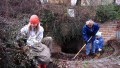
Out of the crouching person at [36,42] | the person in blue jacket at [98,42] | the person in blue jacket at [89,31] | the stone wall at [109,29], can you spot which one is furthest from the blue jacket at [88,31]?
the crouching person at [36,42]

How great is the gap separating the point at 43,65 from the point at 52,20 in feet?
12.4

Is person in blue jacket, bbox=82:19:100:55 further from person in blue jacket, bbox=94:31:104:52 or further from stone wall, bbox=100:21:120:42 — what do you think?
stone wall, bbox=100:21:120:42

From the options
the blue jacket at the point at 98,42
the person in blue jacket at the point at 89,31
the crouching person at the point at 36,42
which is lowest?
the blue jacket at the point at 98,42

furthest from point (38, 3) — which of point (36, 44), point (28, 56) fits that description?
point (28, 56)

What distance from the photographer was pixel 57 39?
33.5ft

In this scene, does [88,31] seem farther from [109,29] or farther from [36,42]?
[36,42]

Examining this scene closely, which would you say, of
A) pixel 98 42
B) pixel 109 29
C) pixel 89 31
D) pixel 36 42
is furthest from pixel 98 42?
pixel 36 42

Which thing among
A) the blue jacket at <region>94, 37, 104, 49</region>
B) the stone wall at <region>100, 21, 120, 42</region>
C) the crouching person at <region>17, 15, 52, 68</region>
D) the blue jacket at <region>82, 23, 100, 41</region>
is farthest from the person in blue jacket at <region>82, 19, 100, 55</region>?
the crouching person at <region>17, 15, 52, 68</region>

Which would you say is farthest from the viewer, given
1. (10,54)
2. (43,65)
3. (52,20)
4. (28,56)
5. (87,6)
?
(87,6)

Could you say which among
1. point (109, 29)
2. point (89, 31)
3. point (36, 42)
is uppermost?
point (36, 42)

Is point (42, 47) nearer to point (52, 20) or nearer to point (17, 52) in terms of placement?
point (17, 52)

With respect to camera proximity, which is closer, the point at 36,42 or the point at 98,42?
the point at 36,42

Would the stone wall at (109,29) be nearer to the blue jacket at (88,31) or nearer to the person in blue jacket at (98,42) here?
the person in blue jacket at (98,42)

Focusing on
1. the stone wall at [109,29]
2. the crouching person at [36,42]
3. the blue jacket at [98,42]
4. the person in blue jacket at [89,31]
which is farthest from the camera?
the stone wall at [109,29]
